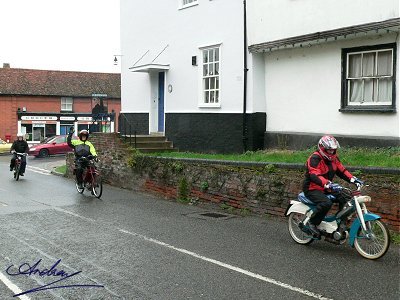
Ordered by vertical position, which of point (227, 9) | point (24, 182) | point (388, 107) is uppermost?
point (227, 9)

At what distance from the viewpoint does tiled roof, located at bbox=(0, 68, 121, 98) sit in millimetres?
49906

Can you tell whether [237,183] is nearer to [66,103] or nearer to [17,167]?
[17,167]

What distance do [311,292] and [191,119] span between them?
12232mm

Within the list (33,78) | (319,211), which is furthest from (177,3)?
(33,78)

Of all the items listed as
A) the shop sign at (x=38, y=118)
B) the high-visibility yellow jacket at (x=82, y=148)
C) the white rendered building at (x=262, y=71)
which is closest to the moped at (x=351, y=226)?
the white rendered building at (x=262, y=71)

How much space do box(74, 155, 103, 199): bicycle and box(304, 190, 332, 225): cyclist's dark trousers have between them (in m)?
7.63

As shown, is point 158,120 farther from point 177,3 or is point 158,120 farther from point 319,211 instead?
point 319,211

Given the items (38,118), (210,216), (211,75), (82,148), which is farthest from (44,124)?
(210,216)

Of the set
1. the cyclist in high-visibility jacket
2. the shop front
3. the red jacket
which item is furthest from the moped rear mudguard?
the shop front

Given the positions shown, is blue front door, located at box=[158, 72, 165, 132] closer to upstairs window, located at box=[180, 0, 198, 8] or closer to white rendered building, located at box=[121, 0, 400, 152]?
white rendered building, located at box=[121, 0, 400, 152]

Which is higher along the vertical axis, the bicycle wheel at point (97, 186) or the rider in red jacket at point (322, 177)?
the rider in red jacket at point (322, 177)

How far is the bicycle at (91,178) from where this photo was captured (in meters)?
13.9

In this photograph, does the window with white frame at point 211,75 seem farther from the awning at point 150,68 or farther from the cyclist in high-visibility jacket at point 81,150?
the cyclist in high-visibility jacket at point 81,150

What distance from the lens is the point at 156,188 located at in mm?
14086
